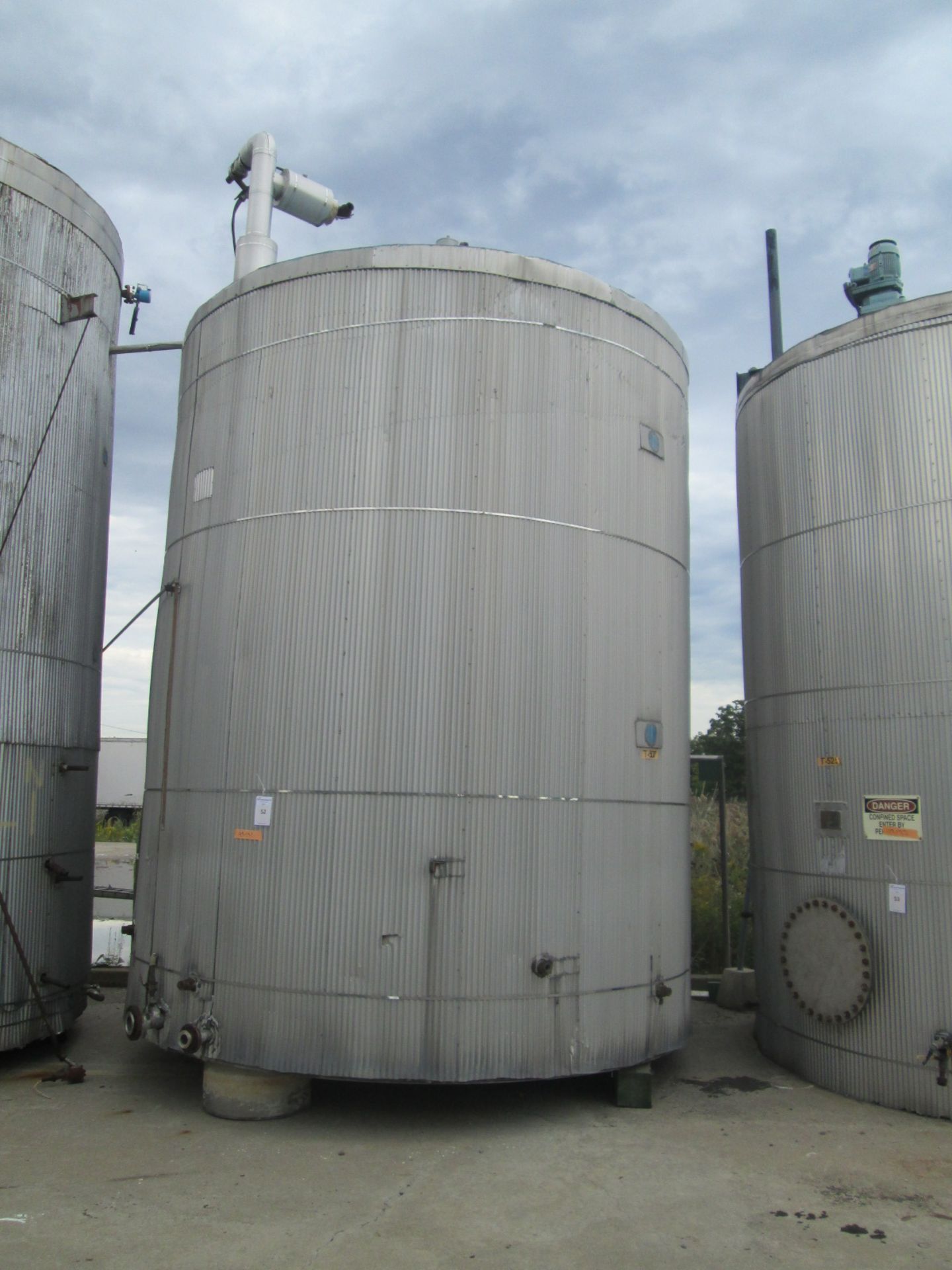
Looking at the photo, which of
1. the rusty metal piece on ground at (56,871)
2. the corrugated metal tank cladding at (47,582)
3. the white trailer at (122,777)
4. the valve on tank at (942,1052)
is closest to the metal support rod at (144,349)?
the corrugated metal tank cladding at (47,582)

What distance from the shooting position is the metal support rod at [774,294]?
12.4 m

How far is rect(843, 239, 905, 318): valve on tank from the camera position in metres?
10.3

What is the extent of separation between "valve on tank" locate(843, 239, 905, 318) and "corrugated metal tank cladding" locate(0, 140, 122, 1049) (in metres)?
7.99

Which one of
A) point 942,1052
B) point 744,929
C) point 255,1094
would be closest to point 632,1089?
point 942,1052

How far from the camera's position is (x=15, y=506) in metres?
9.51

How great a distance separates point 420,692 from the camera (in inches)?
304

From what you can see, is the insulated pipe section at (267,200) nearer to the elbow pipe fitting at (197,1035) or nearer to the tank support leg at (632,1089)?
the elbow pipe fitting at (197,1035)

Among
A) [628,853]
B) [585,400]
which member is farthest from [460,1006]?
[585,400]

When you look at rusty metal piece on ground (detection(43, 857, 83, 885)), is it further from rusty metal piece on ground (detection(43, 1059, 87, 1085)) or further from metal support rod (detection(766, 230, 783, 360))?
metal support rod (detection(766, 230, 783, 360))

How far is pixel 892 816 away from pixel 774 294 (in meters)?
7.17

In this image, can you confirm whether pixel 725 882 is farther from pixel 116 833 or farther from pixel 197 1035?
pixel 116 833

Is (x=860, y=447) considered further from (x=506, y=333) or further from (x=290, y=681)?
(x=290, y=681)

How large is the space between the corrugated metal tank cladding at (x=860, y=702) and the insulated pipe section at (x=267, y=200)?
17.7 feet

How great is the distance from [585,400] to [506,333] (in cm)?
86
